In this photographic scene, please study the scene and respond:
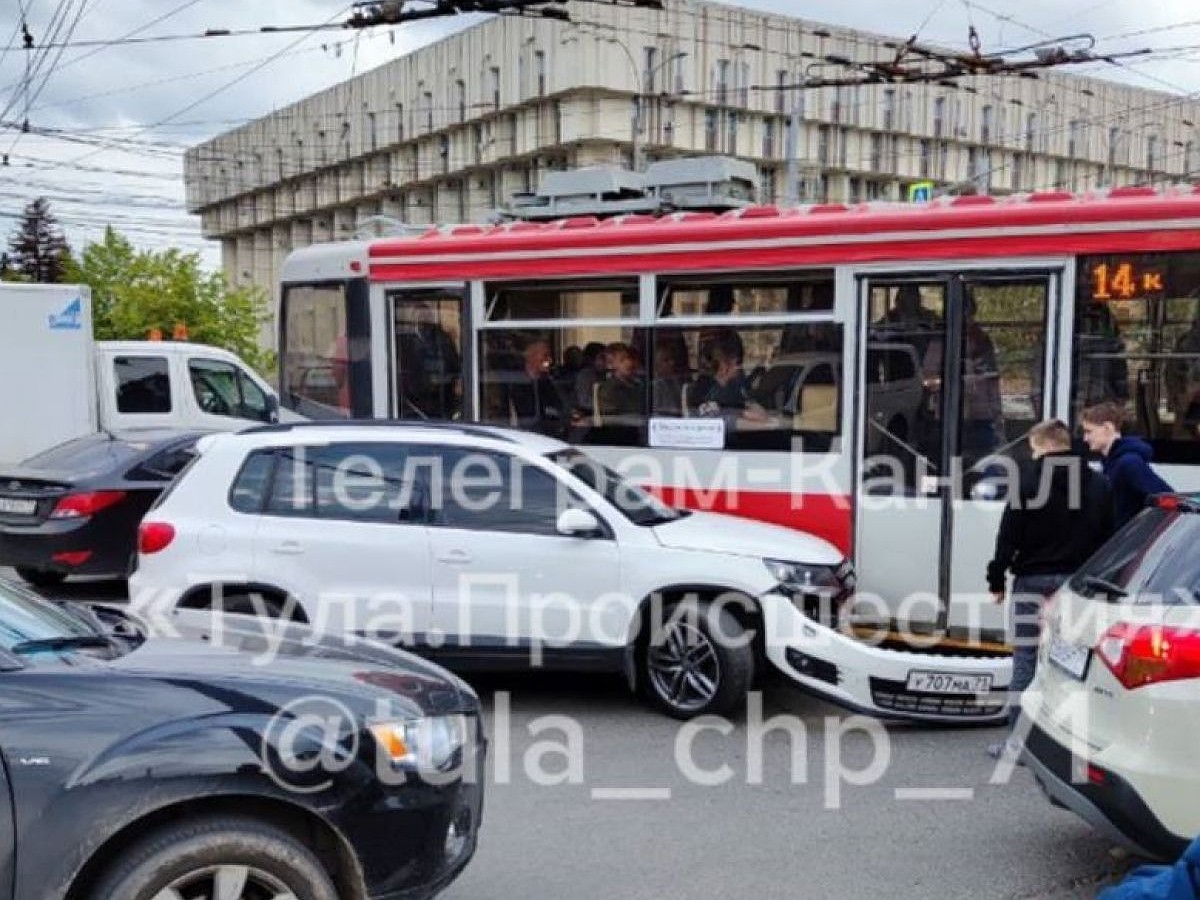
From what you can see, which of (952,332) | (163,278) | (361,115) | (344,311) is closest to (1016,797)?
(952,332)

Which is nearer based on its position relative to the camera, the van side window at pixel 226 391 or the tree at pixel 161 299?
the van side window at pixel 226 391

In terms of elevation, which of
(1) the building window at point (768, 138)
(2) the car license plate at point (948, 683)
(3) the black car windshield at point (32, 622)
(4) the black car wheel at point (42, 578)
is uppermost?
(1) the building window at point (768, 138)

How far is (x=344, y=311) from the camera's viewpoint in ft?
33.1

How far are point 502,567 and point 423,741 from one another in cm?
303

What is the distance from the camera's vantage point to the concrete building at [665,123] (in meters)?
55.4

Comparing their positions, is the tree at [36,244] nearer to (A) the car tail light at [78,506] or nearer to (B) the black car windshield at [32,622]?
(A) the car tail light at [78,506]

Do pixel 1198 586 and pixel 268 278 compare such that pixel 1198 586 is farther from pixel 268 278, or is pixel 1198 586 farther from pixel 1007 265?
pixel 268 278

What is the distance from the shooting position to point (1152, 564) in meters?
4.33

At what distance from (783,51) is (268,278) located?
47.4m

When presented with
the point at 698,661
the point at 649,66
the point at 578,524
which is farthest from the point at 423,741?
the point at 649,66

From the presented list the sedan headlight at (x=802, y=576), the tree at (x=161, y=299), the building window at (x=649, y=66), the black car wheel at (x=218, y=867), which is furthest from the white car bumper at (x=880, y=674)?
the building window at (x=649, y=66)

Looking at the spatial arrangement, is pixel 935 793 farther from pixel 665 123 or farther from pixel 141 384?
pixel 665 123

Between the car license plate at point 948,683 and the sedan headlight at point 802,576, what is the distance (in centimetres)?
74

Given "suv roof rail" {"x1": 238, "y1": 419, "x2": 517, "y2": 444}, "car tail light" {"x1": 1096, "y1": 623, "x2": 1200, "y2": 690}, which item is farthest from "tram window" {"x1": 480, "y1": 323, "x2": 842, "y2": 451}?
"car tail light" {"x1": 1096, "y1": 623, "x2": 1200, "y2": 690}
